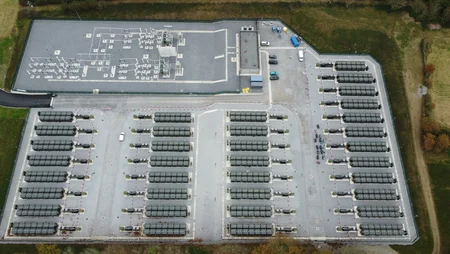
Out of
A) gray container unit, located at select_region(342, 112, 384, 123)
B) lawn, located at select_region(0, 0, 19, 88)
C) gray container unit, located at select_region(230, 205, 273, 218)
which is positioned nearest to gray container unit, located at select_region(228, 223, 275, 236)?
gray container unit, located at select_region(230, 205, 273, 218)

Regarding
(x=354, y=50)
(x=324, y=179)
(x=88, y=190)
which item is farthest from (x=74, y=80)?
(x=354, y=50)

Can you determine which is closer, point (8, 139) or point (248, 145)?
point (248, 145)

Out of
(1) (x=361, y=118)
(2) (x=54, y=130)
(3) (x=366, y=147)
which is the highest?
(1) (x=361, y=118)

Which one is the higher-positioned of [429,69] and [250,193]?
[429,69]

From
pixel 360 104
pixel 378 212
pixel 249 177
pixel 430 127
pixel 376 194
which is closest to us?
pixel 378 212

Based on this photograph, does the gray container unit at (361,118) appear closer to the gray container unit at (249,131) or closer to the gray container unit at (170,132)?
the gray container unit at (249,131)

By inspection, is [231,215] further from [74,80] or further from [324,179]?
[74,80]

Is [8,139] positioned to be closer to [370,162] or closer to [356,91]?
[370,162]

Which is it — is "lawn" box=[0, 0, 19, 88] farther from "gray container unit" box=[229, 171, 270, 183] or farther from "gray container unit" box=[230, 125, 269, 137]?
"gray container unit" box=[229, 171, 270, 183]

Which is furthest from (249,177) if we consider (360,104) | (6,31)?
(6,31)
